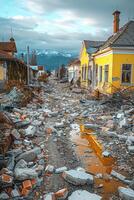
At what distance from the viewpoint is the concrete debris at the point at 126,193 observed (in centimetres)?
538

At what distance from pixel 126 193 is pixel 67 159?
2481 mm

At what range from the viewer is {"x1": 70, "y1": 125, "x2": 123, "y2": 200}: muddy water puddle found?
237 inches

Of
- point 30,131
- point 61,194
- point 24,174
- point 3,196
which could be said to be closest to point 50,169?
point 24,174

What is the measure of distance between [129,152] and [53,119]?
5.94 meters

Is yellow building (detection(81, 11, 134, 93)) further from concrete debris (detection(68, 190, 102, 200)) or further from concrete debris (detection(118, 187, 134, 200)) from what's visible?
concrete debris (detection(68, 190, 102, 200))

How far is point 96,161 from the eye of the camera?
7.69 meters

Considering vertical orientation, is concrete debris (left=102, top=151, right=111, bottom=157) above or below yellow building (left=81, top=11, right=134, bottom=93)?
below

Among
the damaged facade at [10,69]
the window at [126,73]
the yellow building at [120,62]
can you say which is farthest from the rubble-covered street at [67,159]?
the damaged facade at [10,69]

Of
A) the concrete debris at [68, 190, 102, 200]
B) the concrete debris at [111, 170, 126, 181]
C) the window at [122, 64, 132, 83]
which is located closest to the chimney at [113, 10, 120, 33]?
the window at [122, 64, 132, 83]

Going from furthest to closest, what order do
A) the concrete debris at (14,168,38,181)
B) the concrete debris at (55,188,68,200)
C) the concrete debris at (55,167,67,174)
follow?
the concrete debris at (55,167,67,174)
the concrete debris at (14,168,38,181)
the concrete debris at (55,188,68,200)

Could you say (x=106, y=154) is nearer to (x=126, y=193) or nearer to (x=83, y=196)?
(x=126, y=193)

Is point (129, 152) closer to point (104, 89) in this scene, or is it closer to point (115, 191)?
point (115, 191)

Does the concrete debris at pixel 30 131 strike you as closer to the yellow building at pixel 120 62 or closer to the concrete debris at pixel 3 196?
the concrete debris at pixel 3 196

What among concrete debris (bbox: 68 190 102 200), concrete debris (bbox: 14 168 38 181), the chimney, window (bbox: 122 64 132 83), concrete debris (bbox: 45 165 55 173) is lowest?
concrete debris (bbox: 68 190 102 200)
